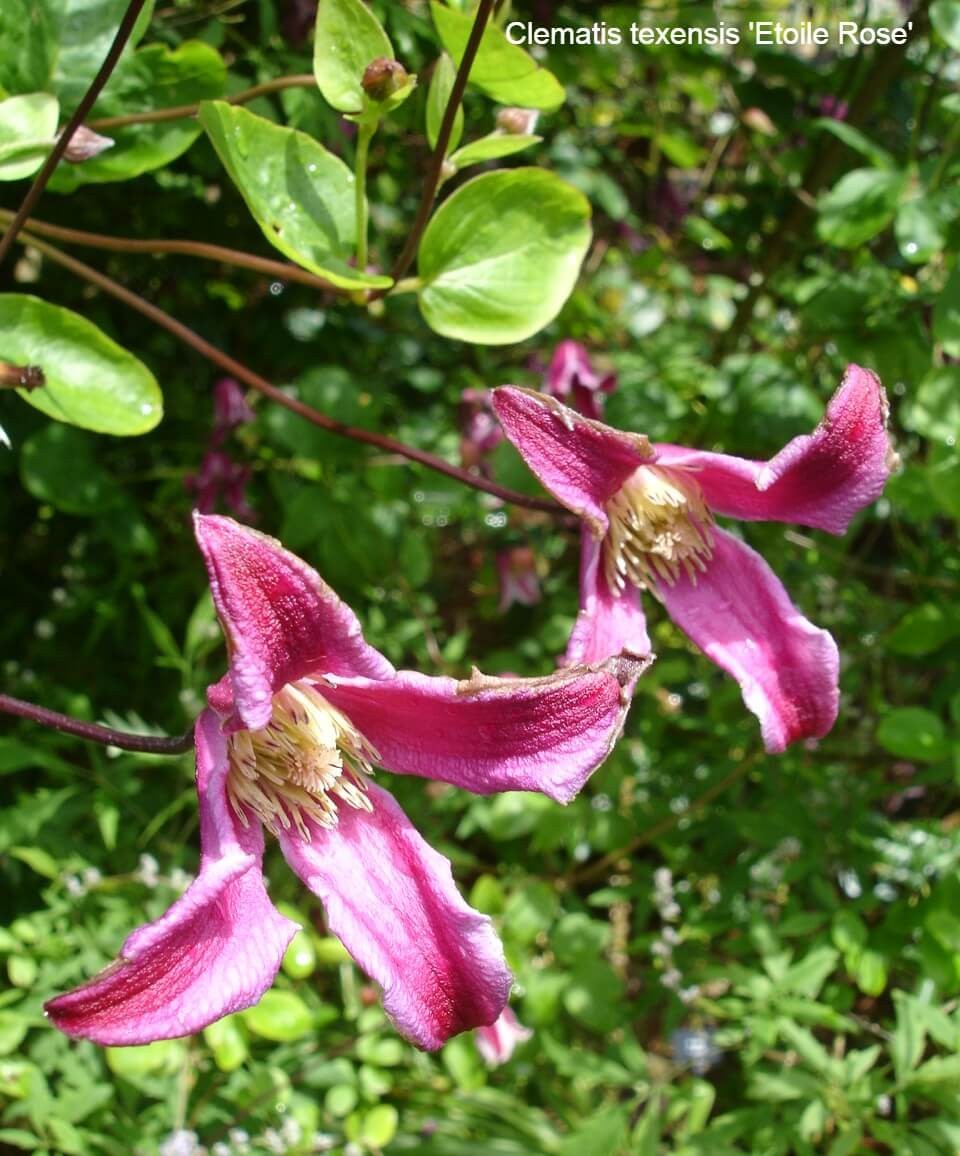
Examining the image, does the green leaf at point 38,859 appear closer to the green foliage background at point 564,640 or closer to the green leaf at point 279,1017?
the green foliage background at point 564,640

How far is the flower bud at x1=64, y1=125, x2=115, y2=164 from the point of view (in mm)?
715

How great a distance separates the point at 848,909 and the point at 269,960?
85 centimetres

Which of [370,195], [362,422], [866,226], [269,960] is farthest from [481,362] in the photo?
[269,960]

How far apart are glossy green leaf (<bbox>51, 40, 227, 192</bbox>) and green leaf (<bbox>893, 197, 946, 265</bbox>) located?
603mm

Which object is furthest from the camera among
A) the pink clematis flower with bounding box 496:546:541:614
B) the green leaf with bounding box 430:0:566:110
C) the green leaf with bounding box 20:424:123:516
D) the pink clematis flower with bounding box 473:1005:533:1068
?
the pink clematis flower with bounding box 496:546:541:614

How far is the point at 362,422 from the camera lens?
115 cm

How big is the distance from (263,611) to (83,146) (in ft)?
1.36

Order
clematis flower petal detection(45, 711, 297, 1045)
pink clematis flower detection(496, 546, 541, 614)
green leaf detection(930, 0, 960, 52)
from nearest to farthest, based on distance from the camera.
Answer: clematis flower petal detection(45, 711, 297, 1045) → green leaf detection(930, 0, 960, 52) → pink clematis flower detection(496, 546, 541, 614)

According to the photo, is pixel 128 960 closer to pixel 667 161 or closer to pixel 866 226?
pixel 866 226

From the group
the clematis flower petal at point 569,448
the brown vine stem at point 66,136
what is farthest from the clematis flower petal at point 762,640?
the brown vine stem at point 66,136

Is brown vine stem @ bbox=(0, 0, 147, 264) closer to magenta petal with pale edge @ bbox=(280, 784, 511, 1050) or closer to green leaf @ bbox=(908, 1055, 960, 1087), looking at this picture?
magenta petal with pale edge @ bbox=(280, 784, 511, 1050)

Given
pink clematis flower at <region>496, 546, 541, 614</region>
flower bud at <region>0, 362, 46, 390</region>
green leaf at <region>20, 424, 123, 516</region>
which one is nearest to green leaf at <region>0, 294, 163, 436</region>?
flower bud at <region>0, 362, 46, 390</region>

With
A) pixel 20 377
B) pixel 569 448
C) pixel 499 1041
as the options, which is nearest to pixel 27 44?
pixel 20 377

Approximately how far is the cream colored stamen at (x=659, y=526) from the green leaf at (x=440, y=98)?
0.86ft
